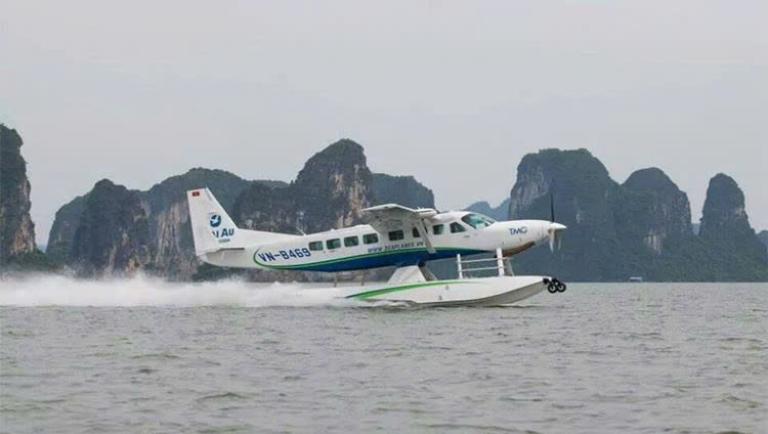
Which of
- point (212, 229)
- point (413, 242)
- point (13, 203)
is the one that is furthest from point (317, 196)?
point (413, 242)

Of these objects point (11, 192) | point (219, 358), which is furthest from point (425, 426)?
point (11, 192)

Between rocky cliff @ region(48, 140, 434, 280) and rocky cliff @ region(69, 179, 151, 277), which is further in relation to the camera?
rocky cliff @ region(69, 179, 151, 277)

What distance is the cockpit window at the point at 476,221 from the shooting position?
3341cm

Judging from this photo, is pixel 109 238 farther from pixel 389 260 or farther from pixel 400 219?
pixel 400 219

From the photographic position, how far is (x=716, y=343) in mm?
24047

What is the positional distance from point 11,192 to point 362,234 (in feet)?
396

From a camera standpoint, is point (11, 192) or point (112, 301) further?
point (11, 192)

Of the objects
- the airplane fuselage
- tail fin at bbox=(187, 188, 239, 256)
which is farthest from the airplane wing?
tail fin at bbox=(187, 188, 239, 256)

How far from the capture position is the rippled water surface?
1294cm

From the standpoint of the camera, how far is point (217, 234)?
117 ft

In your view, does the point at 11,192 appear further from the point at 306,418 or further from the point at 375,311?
the point at 306,418

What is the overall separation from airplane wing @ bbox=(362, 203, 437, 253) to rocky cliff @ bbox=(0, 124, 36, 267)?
4463 inches

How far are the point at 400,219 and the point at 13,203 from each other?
121539 mm

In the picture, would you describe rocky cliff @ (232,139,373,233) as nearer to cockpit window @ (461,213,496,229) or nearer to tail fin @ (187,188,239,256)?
tail fin @ (187,188,239,256)
